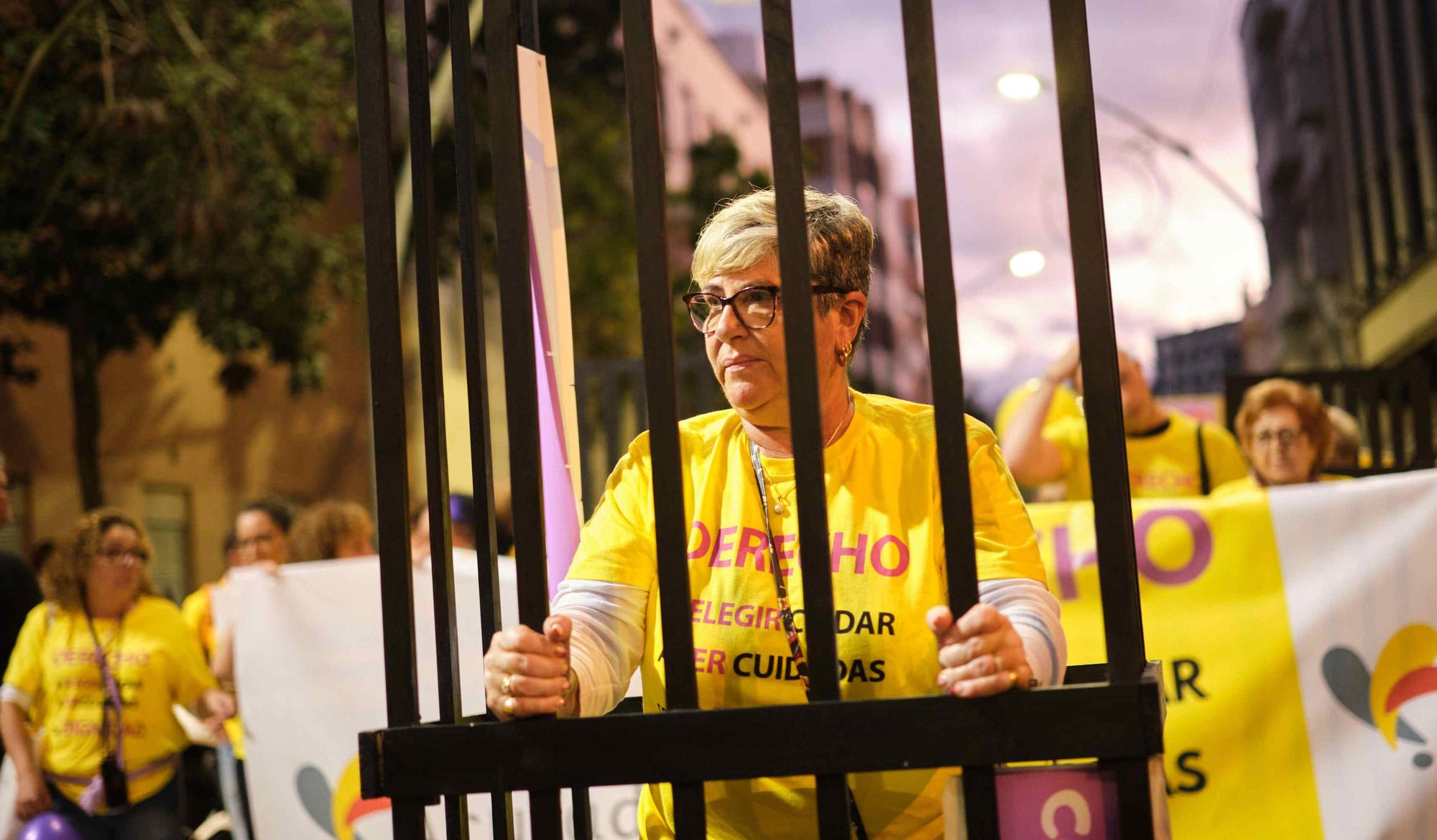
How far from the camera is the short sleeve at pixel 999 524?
7.14ft

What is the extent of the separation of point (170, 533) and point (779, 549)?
52.9ft

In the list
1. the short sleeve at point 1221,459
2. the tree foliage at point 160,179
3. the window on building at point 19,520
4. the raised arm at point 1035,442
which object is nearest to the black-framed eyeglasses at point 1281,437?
the short sleeve at point 1221,459

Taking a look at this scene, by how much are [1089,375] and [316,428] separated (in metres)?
19.0

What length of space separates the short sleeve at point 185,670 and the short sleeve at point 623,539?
397cm

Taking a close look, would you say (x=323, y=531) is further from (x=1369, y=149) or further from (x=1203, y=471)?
(x=1369, y=149)

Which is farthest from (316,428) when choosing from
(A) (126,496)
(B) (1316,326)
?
(B) (1316,326)

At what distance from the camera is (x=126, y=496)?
53.0 feet

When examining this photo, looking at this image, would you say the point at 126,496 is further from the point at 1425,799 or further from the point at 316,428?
the point at 1425,799

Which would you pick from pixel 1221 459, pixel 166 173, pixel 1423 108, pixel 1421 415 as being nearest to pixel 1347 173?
pixel 1423 108

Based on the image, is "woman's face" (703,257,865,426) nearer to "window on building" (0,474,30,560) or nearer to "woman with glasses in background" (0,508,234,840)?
"woman with glasses in background" (0,508,234,840)

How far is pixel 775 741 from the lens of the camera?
5.93ft

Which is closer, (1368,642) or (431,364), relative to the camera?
(431,364)

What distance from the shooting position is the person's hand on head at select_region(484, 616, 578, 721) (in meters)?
1.90

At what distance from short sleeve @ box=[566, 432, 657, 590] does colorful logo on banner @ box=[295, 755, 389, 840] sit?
3019 mm
